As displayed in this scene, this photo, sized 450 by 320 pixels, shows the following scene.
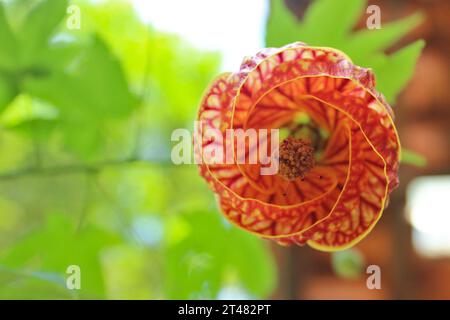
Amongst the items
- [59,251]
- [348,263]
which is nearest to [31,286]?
[59,251]

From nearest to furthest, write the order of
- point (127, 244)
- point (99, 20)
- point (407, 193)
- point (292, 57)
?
1. point (292, 57)
2. point (127, 244)
3. point (99, 20)
4. point (407, 193)

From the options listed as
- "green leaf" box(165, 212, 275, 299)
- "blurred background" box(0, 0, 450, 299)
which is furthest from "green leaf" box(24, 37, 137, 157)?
"green leaf" box(165, 212, 275, 299)

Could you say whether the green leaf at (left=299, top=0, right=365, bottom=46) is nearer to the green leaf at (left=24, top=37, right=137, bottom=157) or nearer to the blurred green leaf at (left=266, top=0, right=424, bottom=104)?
the blurred green leaf at (left=266, top=0, right=424, bottom=104)

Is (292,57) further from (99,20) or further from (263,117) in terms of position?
(99,20)

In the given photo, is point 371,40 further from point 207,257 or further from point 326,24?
point 207,257

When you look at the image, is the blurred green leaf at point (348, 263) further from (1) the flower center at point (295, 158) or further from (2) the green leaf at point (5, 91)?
(2) the green leaf at point (5, 91)
